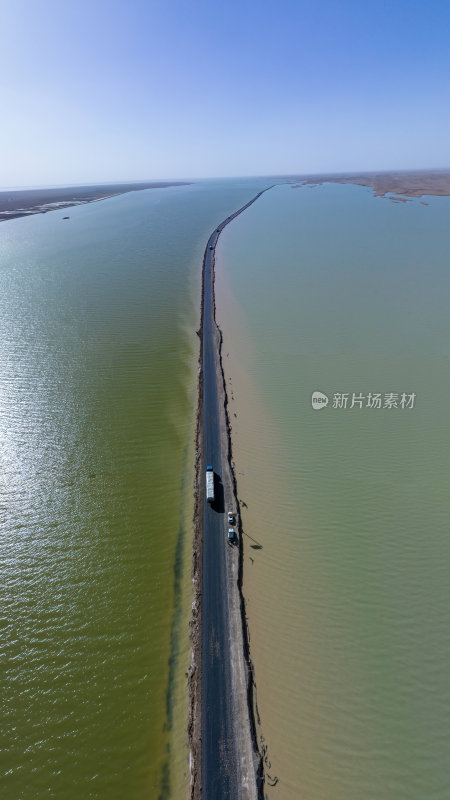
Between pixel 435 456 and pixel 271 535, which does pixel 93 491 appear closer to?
pixel 271 535

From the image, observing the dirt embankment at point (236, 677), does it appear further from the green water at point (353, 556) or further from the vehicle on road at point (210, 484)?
the vehicle on road at point (210, 484)

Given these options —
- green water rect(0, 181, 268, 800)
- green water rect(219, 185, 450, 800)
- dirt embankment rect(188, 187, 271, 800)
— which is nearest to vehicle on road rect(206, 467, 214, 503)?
dirt embankment rect(188, 187, 271, 800)

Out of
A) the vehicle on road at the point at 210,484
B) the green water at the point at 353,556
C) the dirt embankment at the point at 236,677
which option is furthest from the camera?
the vehicle on road at the point at 210,484

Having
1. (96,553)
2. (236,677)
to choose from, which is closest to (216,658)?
(236,677)

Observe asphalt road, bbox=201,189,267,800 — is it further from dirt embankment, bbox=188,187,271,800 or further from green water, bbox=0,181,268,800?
green water, bbox=0,181,268,800

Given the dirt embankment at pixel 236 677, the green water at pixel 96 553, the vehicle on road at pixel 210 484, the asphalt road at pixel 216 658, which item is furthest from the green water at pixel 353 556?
the green water at pixel 96 553
